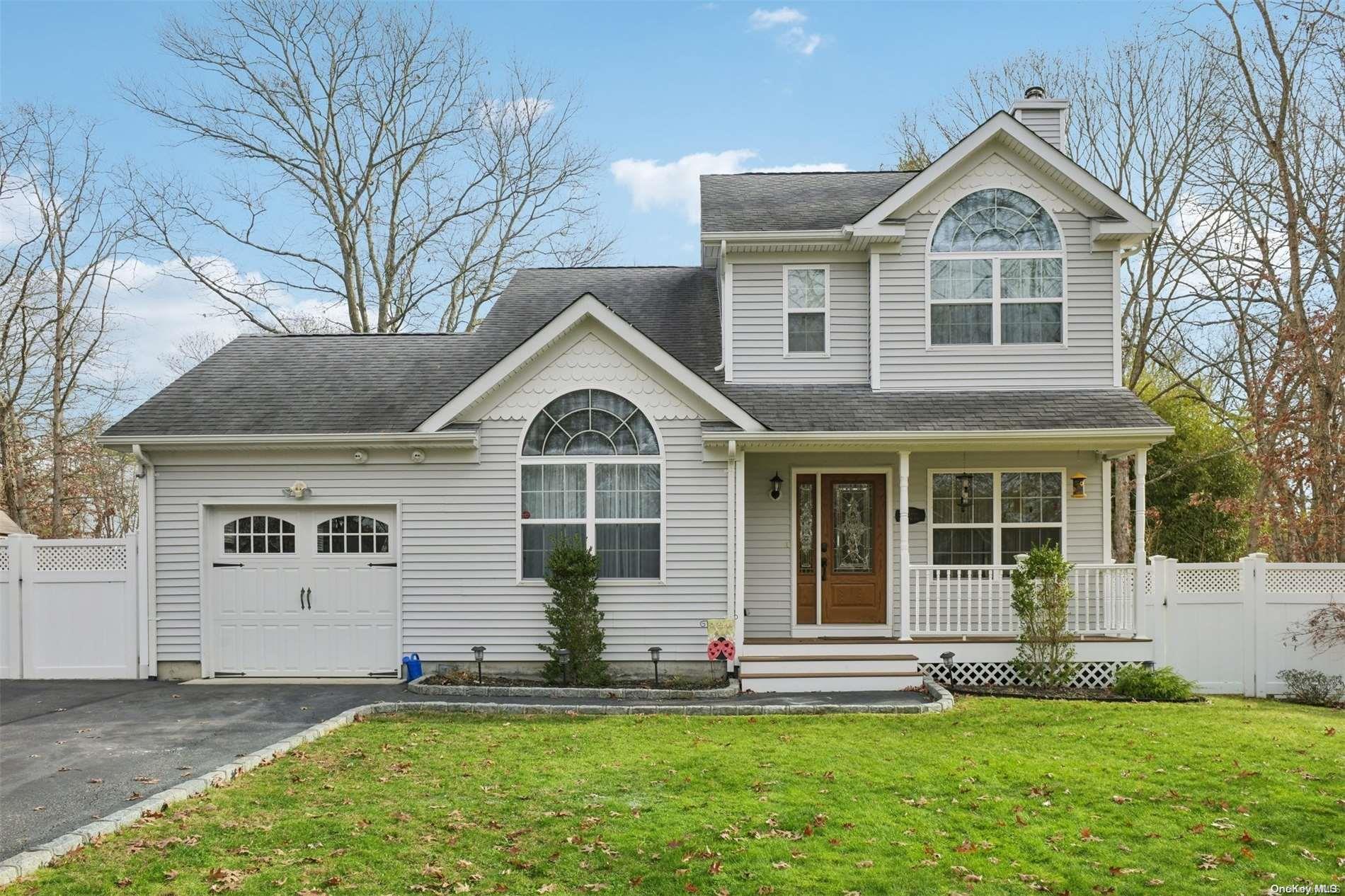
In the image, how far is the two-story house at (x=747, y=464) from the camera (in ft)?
38.9

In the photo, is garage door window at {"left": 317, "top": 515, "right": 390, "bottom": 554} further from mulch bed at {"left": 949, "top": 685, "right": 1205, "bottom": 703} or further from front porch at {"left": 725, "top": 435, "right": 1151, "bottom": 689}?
mulch bed at {"left": 949, "top": 685, "right": 1205, "bottom": 703}

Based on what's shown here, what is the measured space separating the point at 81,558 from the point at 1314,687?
16.6m

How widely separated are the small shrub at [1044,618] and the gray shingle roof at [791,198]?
553 centimetres

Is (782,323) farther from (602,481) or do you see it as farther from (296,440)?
(296,440)

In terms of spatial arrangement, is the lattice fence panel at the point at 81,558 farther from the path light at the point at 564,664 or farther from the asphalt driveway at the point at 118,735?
the path light at the point at 564,664

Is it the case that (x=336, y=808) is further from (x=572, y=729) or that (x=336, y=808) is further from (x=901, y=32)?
(x=901, y=32)

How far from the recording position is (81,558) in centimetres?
1224

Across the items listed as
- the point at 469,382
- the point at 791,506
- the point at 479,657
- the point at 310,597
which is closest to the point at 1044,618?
the point at 791,506

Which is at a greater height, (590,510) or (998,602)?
(590,510)

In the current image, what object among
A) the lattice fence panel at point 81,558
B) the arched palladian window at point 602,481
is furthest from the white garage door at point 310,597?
the arched palladian window at point 602,481

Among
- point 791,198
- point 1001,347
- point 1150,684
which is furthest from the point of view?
point 791,198

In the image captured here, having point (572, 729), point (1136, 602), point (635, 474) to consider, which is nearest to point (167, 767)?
point (572, 729)

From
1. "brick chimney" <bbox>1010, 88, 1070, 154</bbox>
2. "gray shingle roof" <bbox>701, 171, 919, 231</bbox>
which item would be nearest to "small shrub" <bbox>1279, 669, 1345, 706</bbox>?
"brick chimney" <bbox>1010, 88, 1070, 154</bbox>

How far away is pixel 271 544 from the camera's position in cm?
1235
